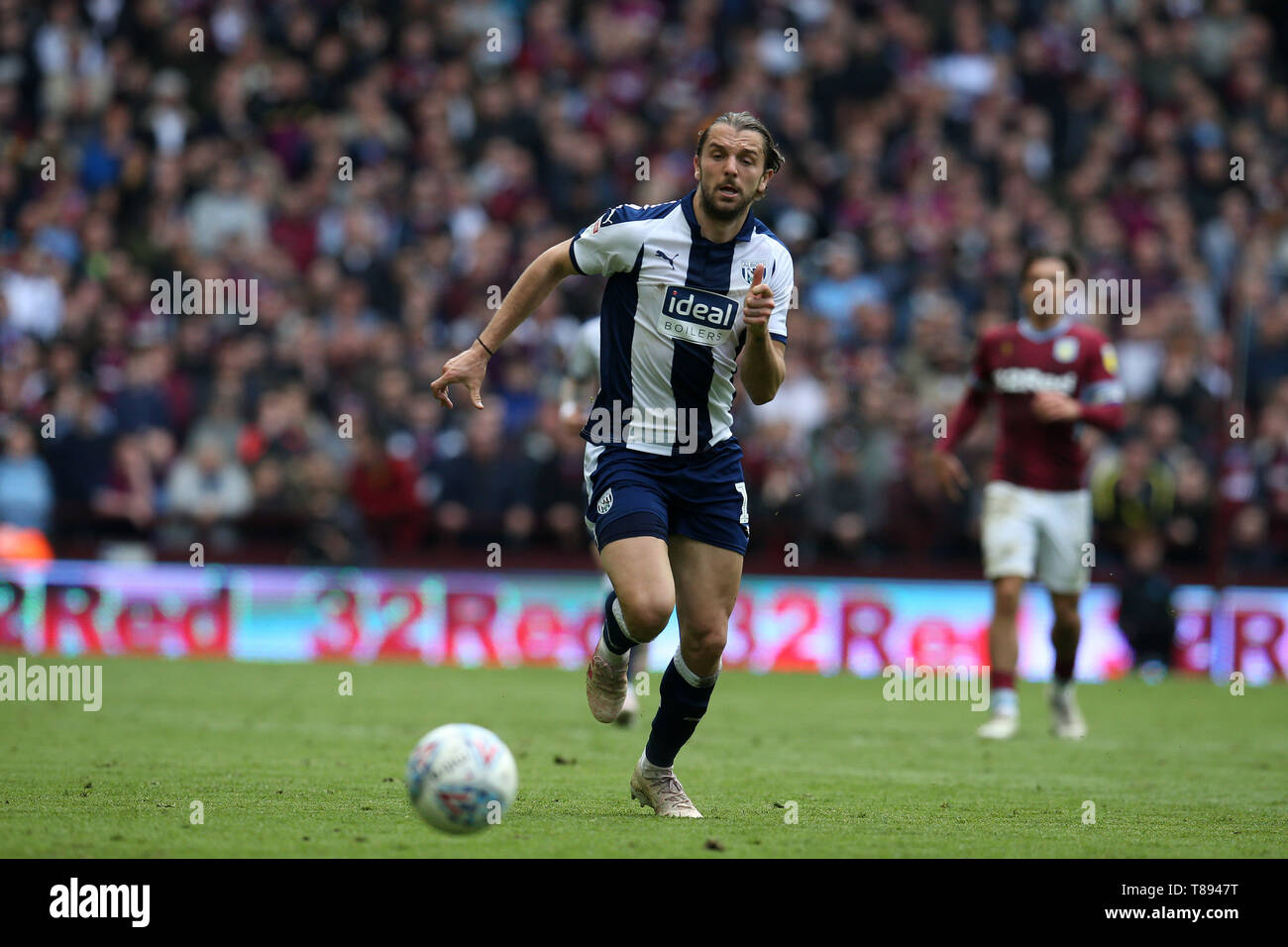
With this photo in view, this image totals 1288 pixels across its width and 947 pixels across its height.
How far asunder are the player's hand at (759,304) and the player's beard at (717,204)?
522mm

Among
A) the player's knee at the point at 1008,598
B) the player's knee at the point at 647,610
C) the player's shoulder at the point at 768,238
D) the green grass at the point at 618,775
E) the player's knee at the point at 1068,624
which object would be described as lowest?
the green grass at the point at 618,775

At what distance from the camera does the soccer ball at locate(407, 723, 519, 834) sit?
6406 mm

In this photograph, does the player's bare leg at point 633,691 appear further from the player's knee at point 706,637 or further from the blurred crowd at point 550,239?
the blurred crowd at point 550,239

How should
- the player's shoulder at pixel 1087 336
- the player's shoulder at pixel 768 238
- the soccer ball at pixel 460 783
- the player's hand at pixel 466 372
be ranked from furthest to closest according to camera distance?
1. the player's shoulder at pixel 1087 336
2. the player's shoulder at pixel 768 238
3. the player's hand at pixel 466 372
4. the soccer ball at pixel 460 783

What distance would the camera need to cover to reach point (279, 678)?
14648mm

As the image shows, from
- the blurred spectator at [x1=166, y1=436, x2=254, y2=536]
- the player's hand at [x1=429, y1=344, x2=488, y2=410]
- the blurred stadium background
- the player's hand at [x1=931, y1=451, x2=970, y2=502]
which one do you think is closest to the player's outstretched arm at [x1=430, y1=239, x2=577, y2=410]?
the player's hand at [x1=429, y1=344, x2=488, y2=410]

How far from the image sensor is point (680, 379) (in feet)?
24.6

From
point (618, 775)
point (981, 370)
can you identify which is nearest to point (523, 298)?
point (618, 775)

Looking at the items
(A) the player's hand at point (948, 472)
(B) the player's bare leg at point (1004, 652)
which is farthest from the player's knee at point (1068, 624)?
(A) the player's hand at point (948, 472)

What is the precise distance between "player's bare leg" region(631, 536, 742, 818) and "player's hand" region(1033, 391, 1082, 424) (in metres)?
4.27

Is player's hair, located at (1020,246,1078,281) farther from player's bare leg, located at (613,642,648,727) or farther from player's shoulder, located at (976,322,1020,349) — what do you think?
player's bare leg, located at (613,642,648,727)

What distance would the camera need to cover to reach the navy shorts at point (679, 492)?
292 inches

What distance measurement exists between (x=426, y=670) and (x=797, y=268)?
6603 mm
